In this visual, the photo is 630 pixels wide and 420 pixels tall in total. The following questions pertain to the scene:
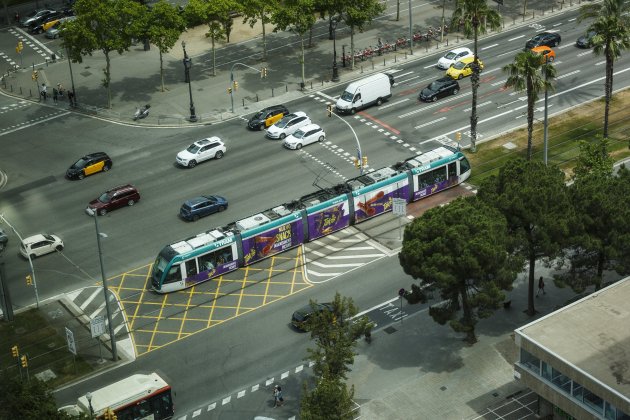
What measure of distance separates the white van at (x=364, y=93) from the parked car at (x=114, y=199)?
24.9 metres

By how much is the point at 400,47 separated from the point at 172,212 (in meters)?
42.9

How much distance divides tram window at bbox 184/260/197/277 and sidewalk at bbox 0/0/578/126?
30253 millimetres

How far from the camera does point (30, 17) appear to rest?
447 ft

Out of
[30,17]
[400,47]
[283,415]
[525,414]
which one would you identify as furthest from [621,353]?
[30,17]

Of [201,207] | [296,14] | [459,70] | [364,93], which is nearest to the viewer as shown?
[201,207]

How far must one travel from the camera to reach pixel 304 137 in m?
103

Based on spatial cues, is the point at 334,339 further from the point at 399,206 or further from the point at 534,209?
the point at 399,206

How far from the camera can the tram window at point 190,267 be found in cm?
8188

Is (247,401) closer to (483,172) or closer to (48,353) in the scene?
(48,353)

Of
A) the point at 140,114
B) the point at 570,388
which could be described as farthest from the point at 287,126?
the point at 570,388

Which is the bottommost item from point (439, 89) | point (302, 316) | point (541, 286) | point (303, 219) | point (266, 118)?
point (541, 286)

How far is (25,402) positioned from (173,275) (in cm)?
2355

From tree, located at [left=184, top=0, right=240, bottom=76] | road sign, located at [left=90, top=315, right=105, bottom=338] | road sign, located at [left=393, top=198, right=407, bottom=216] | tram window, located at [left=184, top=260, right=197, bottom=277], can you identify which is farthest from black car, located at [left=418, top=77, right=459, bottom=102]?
road sign, located at [left=90, top=315, right=105, bottom=338]

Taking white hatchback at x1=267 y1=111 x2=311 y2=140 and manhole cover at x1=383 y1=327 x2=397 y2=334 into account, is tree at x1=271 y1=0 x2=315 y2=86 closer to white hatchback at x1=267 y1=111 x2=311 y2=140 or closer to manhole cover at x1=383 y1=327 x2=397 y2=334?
white hatchback at x1=267 y1=111 x2=311 y2=140
